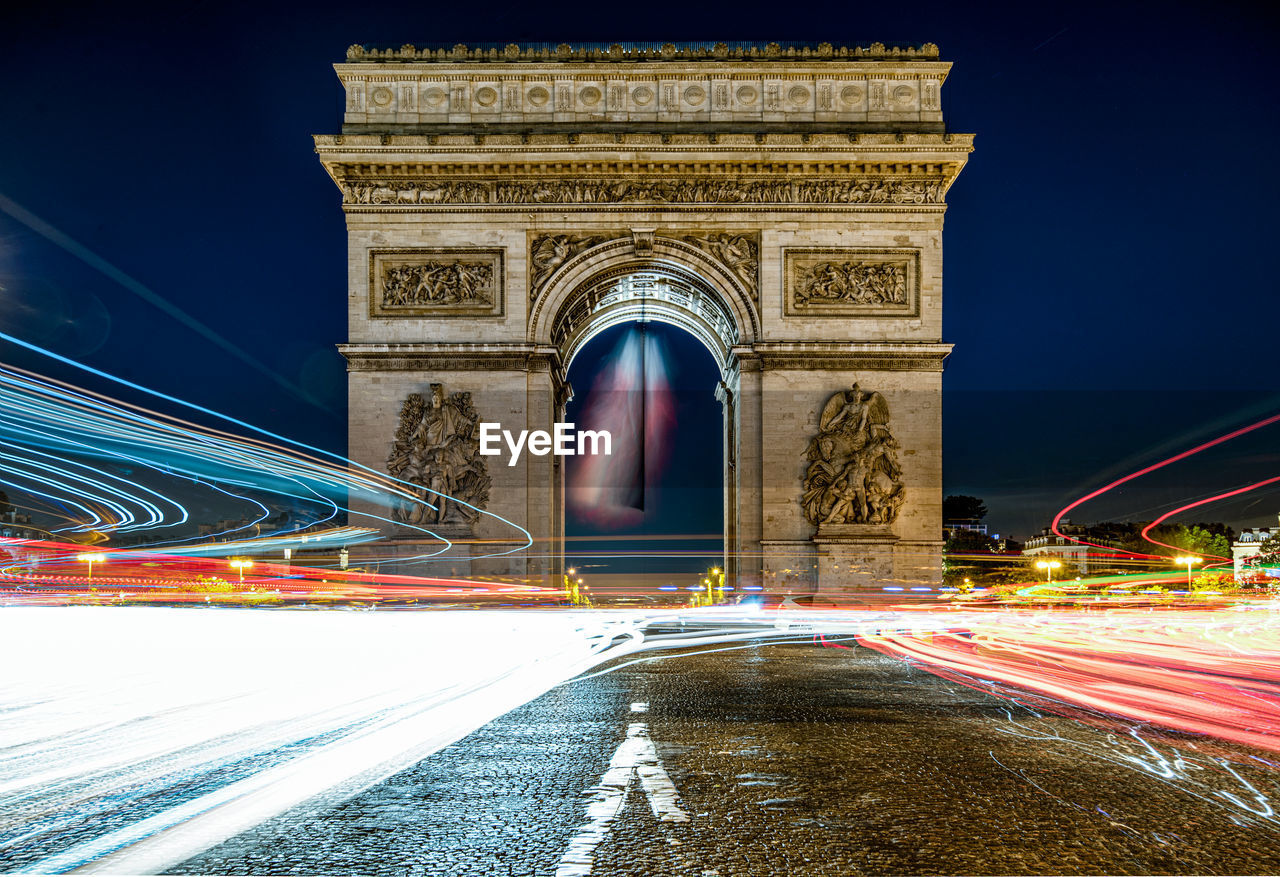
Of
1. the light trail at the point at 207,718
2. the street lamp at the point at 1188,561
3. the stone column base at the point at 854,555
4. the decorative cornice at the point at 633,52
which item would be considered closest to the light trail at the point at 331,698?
the light trail at the point at 207,718

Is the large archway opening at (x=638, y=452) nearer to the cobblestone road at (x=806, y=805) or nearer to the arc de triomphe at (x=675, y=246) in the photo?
the arc de triomphe at (x=675, y=246)

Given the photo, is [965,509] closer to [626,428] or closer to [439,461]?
[626,428]

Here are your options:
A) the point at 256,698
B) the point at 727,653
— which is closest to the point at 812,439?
the point at 727,653

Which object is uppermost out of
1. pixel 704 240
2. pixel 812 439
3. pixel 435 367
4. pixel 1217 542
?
pixel 704 240

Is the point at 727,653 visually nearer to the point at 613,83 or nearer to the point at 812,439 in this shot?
the point at 812,439

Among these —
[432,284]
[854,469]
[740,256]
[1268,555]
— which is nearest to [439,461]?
[432,284]

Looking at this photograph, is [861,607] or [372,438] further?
[372,438]
